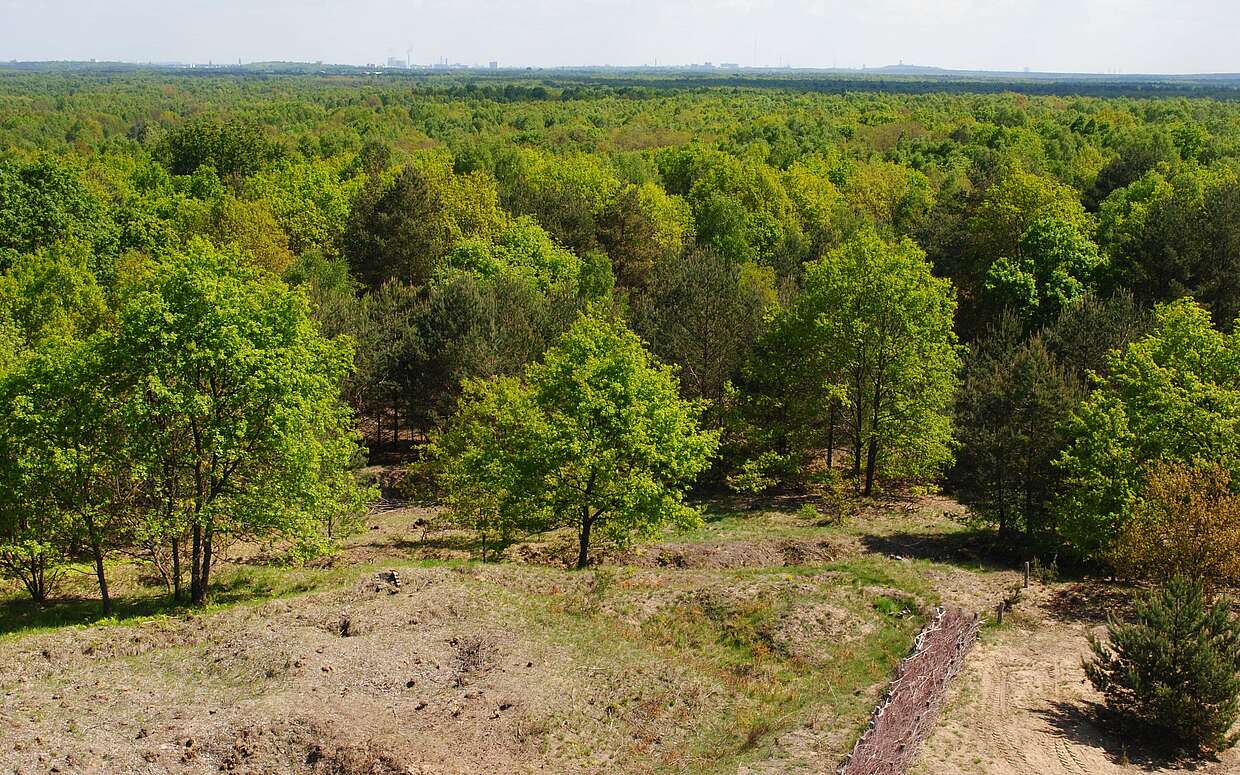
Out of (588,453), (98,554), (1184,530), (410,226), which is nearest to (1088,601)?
(1184,530)

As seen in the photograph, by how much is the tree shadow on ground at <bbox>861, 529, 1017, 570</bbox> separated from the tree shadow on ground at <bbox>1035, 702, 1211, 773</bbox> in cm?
1063

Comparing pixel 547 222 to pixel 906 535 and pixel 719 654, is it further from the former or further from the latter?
pixel 719 654

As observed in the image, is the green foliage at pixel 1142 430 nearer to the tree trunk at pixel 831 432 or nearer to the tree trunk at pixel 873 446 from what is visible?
the tree trunk at pixel 873 446

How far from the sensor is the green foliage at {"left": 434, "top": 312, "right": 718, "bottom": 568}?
32.5m

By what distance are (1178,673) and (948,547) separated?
15.5 meters

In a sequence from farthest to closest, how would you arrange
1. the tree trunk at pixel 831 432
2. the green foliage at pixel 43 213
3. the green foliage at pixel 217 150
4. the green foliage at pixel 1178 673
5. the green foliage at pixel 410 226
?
1. the green foliage at pixel 217 150
2. the green foliage at pixel 410 226
3. the green foliage at pixel 43 213
4. the tree trunk at pixel 831 432
5. the green foliage at pixel 1178 673

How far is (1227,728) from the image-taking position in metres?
20.8

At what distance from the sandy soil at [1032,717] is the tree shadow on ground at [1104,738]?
22 mm

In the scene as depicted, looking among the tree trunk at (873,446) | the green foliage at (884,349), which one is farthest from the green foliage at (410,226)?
the tree trunk at (873,446)

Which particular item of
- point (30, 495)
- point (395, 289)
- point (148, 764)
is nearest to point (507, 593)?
point (148, 764)

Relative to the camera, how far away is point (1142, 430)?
1241 inches

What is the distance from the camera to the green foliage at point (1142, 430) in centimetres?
3039

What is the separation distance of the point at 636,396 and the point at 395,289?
30.5 m

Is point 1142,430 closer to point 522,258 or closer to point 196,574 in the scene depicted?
point 196,574
